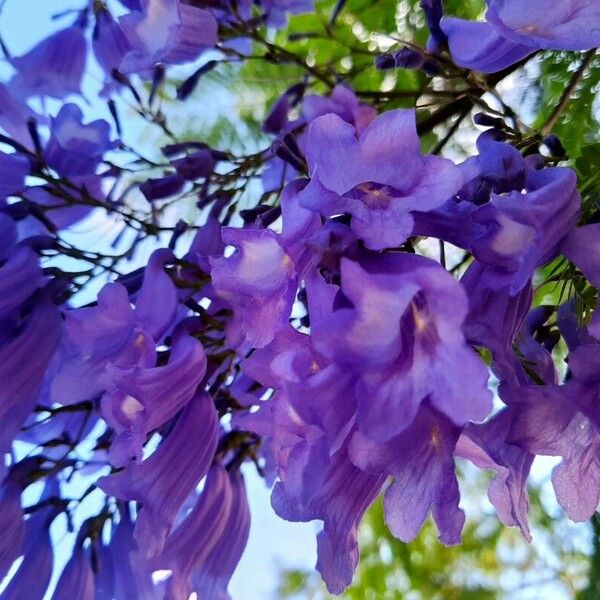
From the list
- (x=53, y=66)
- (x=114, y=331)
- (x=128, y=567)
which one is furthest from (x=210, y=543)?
(x=53, y=66)

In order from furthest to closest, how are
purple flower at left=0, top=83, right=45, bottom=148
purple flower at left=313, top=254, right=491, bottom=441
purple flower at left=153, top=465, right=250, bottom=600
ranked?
purple flower at left=0, top=83, right=45, bottom=148, purple flower at left=153, top=465, right=250, bottom=600, purple flower at left=313, top=254, right=491, bottom=441

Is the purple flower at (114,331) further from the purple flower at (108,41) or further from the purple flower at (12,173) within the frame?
the purple flower at (108,41)

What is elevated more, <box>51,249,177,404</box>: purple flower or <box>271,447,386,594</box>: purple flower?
<box>51,249,177,404</box>: purple flower

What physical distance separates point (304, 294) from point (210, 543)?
0.67 ft

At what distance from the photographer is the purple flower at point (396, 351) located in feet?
0.98

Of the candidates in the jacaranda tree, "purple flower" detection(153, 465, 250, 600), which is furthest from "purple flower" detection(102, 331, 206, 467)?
"purple flower" detection(153, 465, 250, 600)

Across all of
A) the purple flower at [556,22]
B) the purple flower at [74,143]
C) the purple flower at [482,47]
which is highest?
the purple flower at [556,22]

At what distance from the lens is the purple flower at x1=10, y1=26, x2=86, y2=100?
688mm

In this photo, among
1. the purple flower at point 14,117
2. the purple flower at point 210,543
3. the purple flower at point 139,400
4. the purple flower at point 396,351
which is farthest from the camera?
the purple flower at point 14,117

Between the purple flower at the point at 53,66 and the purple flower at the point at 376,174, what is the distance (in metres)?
0.41

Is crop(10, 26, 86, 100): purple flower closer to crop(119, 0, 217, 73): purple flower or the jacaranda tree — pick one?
the jacaranda tree

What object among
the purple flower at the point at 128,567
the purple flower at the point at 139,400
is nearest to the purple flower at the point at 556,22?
the purple flower at the point at 139,400

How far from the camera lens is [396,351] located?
311mm

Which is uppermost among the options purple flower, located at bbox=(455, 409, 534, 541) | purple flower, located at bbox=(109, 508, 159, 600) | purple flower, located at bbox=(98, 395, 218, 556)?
purple flower, located at bbox=(455, 409, 534, 541)
